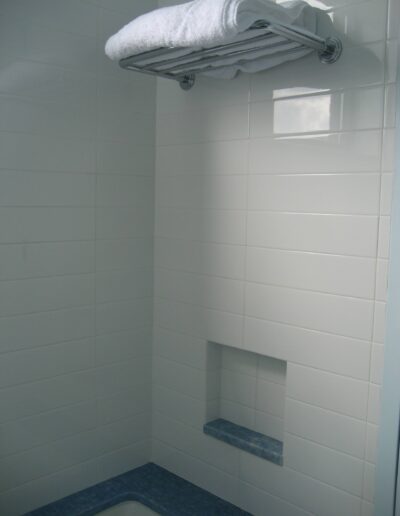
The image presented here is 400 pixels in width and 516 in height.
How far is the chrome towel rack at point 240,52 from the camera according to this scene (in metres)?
1.38

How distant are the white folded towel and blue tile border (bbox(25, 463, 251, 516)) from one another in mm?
1434

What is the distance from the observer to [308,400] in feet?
5.32

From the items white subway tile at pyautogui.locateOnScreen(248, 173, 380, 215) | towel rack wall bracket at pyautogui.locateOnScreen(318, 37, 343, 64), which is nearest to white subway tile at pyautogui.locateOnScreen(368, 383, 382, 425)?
white subway tile at pyautogui.locateOnScreen(248, 173, 380, 215)

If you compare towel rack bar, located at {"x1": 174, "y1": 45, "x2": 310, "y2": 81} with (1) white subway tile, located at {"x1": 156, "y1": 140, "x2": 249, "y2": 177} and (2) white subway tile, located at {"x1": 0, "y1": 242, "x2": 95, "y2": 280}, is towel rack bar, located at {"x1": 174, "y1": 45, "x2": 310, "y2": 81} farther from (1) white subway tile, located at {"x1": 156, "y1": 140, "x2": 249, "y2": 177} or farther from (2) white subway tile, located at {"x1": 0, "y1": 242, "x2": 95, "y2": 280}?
(2) white subway tile, located at {"x1": 0, "y1": 242, "x2": 95, "y2": 280}

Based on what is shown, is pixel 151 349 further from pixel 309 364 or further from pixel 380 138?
pixel 380 138

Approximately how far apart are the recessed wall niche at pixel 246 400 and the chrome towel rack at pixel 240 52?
3.01 ft

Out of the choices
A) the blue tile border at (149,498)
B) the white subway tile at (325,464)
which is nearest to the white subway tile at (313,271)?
the white subway tile at (325,464)

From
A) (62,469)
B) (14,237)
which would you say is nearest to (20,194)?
(14,237)

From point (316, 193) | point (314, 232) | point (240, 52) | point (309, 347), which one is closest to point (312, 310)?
point (309, 347)

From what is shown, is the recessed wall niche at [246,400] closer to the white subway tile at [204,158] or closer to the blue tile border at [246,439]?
the blue tile border at [246,439]

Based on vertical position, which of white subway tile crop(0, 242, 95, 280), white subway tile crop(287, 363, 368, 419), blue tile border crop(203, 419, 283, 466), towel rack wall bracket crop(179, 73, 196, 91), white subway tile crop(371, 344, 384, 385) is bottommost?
blue tile border crop(203, 419, 283, 466)

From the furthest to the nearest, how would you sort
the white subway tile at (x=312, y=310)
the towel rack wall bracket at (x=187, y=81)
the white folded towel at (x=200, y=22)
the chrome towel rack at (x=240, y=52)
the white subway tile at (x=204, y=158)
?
the towel rack wall bracket at (x=187, y=81) < the white subway tile at (x=204, y=158) < the white subway tile at (x=312, y=310) < the chrome towel rack at (x=240, y=52) < the white folded towel at (x=200, y=22)

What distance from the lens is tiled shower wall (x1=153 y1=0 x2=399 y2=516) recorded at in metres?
1.46

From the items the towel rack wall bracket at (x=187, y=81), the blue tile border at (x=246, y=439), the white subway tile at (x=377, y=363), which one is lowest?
the blue tile border at (x=246, y=439)
